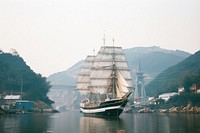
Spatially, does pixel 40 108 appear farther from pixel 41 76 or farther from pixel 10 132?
pixel 10 132

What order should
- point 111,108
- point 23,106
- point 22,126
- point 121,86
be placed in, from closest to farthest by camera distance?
1. point 22,126
2. point 111,108
3. point 121,86
4. point 23,106

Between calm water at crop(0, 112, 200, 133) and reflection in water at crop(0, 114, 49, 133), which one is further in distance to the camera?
calm water at crop(0, 112, 200, 133)

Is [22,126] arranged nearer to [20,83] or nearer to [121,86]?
[121,86]

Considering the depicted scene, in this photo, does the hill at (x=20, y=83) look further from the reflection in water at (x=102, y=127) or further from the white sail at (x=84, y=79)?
the reflection in water at (x=102, y=127)

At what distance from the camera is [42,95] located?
191m

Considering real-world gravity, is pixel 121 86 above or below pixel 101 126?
above

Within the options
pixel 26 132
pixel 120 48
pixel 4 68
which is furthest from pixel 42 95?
pixel 26 132

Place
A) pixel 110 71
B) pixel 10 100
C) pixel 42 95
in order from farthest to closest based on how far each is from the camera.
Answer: pixel 42 95, pixel 10 100, pixel 110 71

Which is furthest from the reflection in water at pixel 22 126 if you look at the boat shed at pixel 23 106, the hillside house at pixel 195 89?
the hillside house at pixel 195 89

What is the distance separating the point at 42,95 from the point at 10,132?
149 meters

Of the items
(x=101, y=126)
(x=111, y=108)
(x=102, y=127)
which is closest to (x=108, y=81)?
(x=111, y=108)

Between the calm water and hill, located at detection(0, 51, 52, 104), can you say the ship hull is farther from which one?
hill, located at detection(0, 51, 52, 104)

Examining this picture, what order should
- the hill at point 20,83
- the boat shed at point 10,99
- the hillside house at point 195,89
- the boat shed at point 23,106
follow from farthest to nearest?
the hill at point 20,83 → the hillside house at point 195,89 → the boat shed at point 10,99 → the boat shed at point 23,106

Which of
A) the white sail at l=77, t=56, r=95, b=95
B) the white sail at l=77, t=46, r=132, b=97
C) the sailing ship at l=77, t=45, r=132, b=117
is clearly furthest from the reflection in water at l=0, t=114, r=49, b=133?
the white sail at l=77, t=56, r=95, b=95
